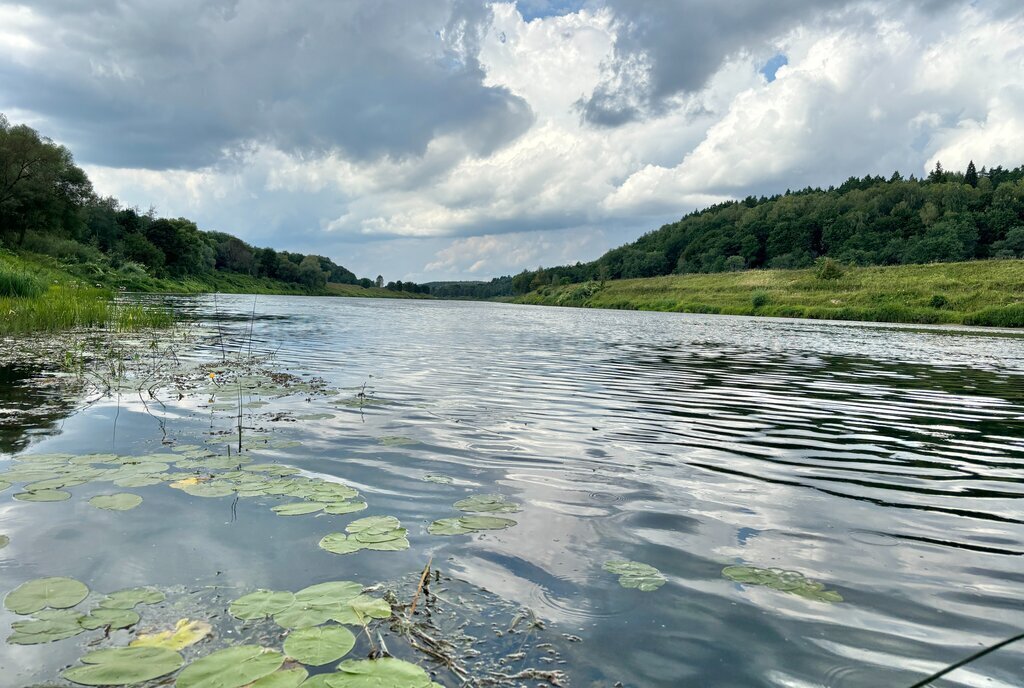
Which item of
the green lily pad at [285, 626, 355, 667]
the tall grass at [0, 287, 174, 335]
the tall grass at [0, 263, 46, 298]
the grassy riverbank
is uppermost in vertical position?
the grassy riverbank

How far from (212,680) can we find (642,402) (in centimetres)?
1052

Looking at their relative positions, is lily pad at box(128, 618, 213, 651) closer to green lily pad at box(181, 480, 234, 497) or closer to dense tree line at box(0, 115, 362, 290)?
green lily pad at box(181, 480, 234, 497)

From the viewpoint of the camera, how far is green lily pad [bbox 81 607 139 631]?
3375 mm

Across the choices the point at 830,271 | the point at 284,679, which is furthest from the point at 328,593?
the point at 830,271

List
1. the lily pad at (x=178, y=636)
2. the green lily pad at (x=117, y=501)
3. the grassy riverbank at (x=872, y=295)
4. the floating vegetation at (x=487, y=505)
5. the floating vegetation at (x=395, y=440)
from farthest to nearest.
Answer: the grassy riverbank at (x=872, y=295) < the floating vegetation at (x=395, y=440) < the floating vegetation at (x=487, y=505) < the green lily pad at (x=117, y=501) < the lily pad at (x=178, y=636)

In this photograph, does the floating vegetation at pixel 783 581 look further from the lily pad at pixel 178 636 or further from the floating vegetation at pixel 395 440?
the floating vegetation at pixel 395 440

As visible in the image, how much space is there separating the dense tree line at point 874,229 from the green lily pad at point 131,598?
462 feet

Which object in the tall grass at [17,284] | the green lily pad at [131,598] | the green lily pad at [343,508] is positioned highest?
the tall grass at [17,284]

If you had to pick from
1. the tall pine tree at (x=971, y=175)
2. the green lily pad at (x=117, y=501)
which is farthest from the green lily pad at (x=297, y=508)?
the tall pine tree at (x=971, y=175)

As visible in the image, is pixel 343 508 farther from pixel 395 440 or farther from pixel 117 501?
pixel 395 440

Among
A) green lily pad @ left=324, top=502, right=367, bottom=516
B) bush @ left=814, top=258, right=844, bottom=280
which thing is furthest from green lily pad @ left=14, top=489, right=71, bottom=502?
bush @ left=814, top=258, right=844, bottom=280

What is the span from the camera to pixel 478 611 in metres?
3.81

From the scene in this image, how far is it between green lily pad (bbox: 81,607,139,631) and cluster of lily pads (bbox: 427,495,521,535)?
2.30 meters

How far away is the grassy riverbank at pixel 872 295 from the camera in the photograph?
58.1m
